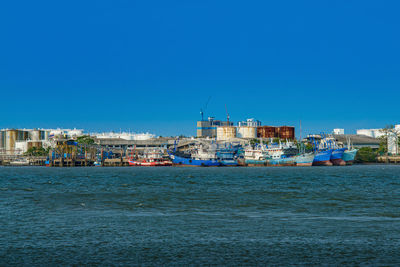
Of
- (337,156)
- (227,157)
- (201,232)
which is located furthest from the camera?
(227,157)

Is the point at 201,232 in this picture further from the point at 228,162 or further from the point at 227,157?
the point at 227,157

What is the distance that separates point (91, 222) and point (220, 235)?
31.5 ft

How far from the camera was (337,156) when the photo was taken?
19225cm

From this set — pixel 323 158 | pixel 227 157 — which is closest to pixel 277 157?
pixel 323 158

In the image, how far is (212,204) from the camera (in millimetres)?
47031

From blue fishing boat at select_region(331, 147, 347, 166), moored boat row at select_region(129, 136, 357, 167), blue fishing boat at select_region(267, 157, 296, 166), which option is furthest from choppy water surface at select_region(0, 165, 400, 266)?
blue fishing boat at select_region(331, 147, 347, 166)

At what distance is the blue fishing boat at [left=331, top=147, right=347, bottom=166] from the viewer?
624 ft

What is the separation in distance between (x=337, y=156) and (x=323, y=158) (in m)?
8.71

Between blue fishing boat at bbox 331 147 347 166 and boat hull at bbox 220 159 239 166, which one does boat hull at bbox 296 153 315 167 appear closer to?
blue fishing boat at bbox 331 147 347 166

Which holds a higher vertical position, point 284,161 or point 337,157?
point 337,157

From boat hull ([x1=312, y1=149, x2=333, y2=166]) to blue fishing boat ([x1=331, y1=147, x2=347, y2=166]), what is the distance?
3840 mm

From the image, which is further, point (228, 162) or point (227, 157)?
point (227, 157)

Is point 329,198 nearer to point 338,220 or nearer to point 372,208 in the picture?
point 372,208

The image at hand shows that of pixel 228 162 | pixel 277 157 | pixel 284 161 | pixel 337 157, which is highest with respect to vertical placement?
pixel 277 157
